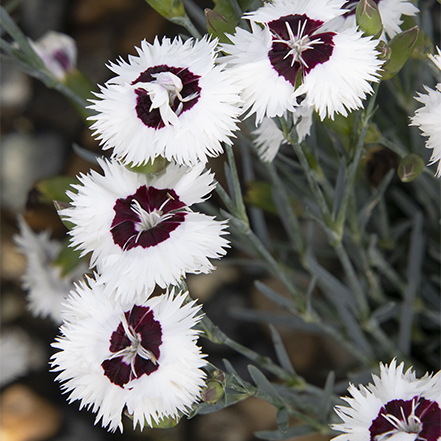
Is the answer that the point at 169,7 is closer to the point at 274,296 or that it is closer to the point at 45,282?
the point at 274,296

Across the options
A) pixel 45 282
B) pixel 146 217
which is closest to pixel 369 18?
pixel 146 217

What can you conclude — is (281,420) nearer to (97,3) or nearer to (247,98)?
(247,98)

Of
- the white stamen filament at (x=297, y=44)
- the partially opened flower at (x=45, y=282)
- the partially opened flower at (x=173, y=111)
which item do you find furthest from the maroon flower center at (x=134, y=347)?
the partially opened flower at (x=45, y=282)

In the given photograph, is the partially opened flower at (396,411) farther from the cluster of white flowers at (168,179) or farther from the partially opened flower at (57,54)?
the partially opened flower at (57,54)

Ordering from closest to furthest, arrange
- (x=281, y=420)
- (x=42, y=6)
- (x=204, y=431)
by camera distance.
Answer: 1. (x=281, y=420)
2. (x=204, y=431)
3. (x=42, y=6)

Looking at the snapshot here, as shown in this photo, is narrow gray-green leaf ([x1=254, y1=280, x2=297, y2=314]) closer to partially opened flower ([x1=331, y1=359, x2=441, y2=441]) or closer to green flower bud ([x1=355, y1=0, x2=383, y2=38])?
partially opened flower ([x1=331, y1=359, x2=441, y2=441])

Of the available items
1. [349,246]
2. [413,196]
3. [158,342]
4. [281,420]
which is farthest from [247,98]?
[413,196]
